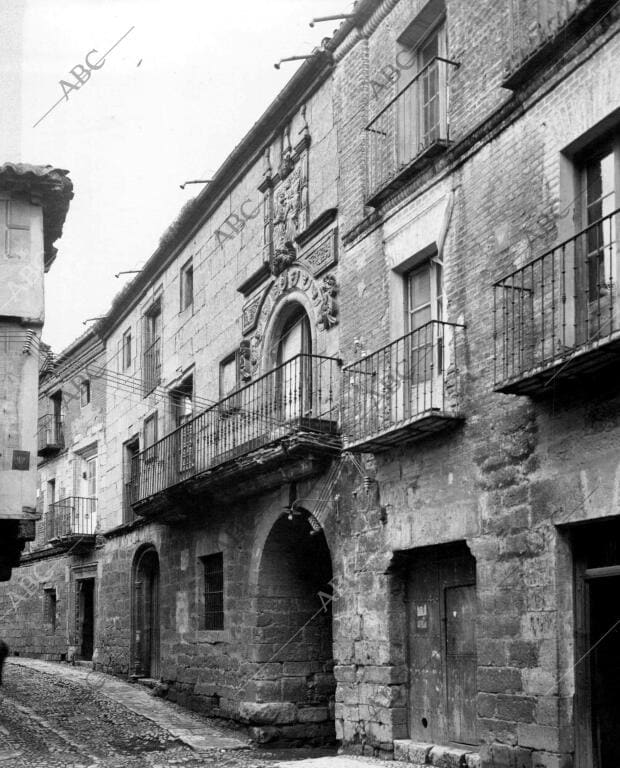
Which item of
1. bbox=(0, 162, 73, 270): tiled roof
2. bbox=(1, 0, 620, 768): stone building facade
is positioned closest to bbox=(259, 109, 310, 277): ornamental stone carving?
bbox=(1, 0, 620, 768): stone building facade

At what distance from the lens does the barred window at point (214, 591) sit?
50.5 feet

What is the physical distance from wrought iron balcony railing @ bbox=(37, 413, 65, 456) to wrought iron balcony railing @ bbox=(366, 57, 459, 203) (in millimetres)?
16115

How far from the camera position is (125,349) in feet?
71.3

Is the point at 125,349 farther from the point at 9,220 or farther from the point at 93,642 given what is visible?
the point at 9,220

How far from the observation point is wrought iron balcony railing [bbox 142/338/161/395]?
19484 millimetres

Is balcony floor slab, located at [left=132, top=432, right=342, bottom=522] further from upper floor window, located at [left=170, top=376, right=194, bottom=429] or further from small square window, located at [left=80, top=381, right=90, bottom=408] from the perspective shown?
small square window, located at [left=80, top=381, right=90, bottom=408]

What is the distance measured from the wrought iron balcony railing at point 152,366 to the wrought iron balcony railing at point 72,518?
4.69 metres

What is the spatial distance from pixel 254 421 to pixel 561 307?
257 inches

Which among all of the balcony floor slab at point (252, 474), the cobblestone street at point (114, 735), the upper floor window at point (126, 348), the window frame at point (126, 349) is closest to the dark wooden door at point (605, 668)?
the cobblestone street at point (114, 735)

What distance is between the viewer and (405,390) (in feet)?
33.9

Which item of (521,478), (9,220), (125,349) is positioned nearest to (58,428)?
(125,349)

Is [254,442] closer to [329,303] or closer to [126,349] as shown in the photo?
[329,303]

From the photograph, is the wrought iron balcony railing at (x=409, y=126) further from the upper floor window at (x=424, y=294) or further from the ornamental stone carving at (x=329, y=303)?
the ornamental stone carving at (x=329, y=303)

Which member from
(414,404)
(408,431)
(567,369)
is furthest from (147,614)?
(567,369)
